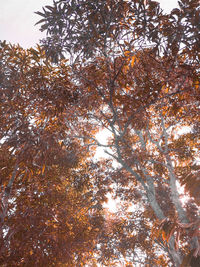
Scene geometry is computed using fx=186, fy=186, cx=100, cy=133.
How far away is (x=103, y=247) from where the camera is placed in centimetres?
981

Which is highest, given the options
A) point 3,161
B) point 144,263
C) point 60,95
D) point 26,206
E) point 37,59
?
point 37,59

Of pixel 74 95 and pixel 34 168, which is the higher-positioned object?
pixel 74 95

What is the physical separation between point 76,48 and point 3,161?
3395mm

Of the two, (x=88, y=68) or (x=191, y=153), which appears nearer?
(x=88, y=68)

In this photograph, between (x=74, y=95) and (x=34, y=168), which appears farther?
(x=74, y=95)

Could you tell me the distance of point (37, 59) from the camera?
198 inches

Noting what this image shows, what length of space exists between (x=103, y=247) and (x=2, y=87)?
9.03 metres

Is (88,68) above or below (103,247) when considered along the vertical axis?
above

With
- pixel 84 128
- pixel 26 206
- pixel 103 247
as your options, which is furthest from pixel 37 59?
pixel 103 247

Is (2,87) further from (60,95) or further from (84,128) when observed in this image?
(84,128)

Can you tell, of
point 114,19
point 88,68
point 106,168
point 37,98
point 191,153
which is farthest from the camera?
point 106,168

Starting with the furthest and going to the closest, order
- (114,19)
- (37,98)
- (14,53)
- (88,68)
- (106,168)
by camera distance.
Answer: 1. (106,168)
2. (14,53)
3. (37,98)
4. (88,68)
5. (114,19)

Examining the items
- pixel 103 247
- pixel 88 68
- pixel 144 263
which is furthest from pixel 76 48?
pixel 144 263

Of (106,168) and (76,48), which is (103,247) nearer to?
(106,168)
